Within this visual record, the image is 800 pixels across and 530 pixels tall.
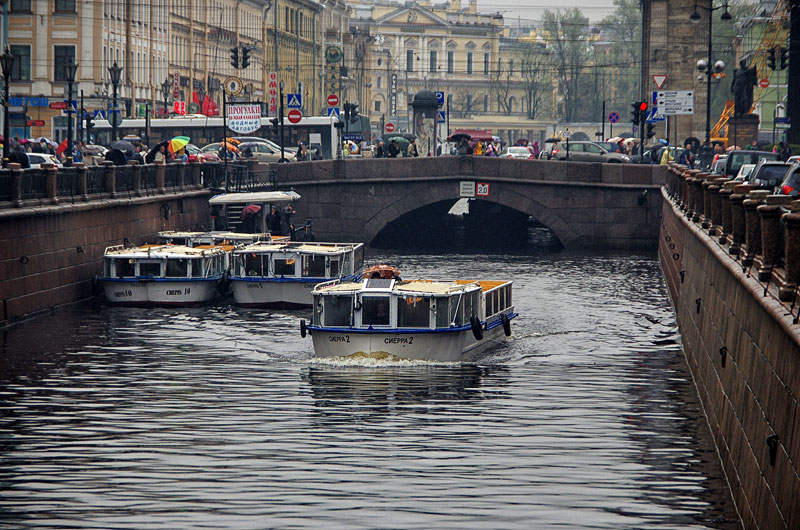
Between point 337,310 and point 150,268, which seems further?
point 150,268

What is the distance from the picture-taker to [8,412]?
25.0 m

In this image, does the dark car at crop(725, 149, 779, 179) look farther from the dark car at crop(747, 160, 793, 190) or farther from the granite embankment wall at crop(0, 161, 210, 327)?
the granite embankment wall at crop(0, 161, 210, 327)

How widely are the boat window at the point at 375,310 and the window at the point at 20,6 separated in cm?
5706

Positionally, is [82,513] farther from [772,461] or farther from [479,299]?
[479,299]

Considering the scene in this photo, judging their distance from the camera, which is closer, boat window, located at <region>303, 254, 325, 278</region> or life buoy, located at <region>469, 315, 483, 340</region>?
life buoy, located at <region>469, 315, 483, 340</region>

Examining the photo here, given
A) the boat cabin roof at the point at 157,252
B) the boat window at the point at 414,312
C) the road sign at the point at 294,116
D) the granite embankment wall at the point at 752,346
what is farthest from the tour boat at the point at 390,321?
the road sign at the point at 294,116

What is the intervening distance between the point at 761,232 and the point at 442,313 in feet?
44.1

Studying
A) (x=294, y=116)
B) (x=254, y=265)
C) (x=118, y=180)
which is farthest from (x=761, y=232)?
(x=294, y=116)

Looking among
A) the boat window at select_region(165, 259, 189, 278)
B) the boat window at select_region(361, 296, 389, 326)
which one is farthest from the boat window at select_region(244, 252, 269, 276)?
the boat window at select_region(361, 296, 389, 326)

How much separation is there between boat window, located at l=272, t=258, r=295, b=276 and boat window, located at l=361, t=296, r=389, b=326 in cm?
1143

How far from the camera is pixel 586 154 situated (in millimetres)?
69312

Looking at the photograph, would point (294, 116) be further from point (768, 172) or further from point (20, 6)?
point (768, 172)

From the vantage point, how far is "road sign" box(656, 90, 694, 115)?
5581 cm

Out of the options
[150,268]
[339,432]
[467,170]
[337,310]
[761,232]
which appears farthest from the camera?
[467,170]
